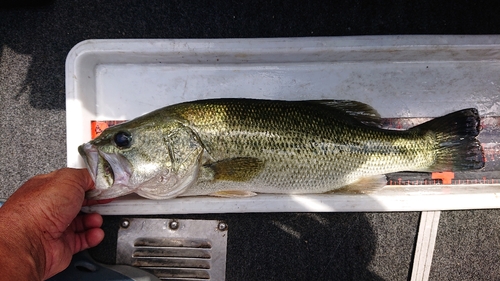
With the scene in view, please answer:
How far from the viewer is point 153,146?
1707 mm

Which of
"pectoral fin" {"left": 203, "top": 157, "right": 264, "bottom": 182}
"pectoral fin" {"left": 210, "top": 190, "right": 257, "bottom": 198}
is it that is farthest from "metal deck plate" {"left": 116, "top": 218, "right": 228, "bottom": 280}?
"pectoral fin" {"left": 203, "top": 157, "right": 264, "bottom": 182}

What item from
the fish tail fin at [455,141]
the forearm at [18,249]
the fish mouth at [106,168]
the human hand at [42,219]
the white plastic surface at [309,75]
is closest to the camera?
the forearm at [18,249]

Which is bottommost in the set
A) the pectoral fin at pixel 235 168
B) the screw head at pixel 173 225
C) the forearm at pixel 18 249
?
the screw head at pixel 173 225

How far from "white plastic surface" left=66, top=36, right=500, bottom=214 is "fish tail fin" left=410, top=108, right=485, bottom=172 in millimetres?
290

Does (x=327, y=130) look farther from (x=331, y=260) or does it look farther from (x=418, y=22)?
(x=418, y=22)

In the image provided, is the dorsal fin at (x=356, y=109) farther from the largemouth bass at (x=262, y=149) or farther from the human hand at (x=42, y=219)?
the human hand at (x=42, y=219)

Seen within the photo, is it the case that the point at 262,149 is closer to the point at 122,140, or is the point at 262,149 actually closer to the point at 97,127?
the point at 122,140

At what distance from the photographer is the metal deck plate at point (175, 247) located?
2213 millimetres

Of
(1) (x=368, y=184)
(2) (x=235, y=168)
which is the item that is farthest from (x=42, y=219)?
(1) (x=368, y=184)

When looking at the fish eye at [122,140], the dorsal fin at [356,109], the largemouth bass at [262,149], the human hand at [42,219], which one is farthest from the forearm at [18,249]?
the dorsal fin at [356,109]

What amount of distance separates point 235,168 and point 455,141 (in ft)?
4.08

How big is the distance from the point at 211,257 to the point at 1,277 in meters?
1.15

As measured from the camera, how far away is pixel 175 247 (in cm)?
222

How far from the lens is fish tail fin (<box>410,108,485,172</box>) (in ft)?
6.31
